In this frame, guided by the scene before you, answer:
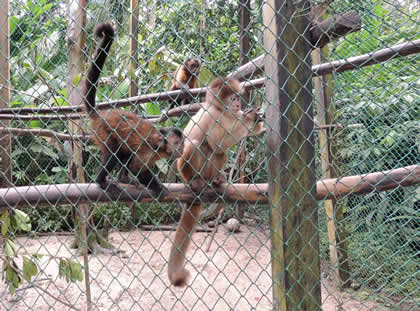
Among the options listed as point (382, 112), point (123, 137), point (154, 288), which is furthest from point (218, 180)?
point (154, 288)

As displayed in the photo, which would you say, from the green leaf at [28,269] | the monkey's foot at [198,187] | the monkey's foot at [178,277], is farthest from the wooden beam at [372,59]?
the green leaf at [28,269]

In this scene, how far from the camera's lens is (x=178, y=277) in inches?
86.3

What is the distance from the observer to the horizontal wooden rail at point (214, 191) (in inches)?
70.3

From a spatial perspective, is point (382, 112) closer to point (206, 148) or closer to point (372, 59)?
point (372, 59)

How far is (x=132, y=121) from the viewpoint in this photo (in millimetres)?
2924

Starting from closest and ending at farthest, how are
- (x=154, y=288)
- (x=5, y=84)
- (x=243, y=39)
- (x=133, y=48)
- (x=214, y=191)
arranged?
(x=214, y=191) < (x=5, y=84) < (x=133, y=48) < (x=243, y=39) < (x=154, y=288)

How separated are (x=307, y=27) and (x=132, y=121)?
69.6 inches

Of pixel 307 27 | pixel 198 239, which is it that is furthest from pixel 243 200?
pixel 198 239

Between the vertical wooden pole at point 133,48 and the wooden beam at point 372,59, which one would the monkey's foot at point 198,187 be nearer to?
the vertical wooden pole at point 133,48

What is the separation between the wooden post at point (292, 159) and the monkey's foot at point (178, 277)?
0.79 m

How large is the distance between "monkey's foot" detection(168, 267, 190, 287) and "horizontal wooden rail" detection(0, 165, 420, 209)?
46 centimetres

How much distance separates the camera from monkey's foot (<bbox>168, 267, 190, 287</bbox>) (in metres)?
2.19

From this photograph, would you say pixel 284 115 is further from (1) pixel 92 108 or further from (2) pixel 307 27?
(1) pixel 92 108

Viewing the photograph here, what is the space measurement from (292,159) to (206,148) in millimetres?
1574
